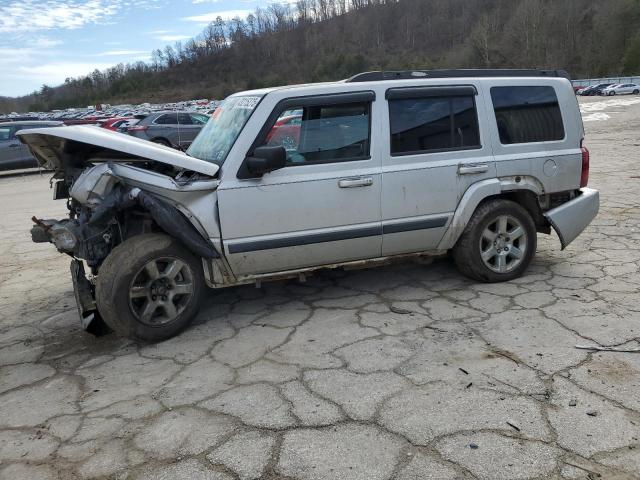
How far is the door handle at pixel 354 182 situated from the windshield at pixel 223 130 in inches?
35.2

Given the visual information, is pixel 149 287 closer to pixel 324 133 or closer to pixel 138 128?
pixel 324 133

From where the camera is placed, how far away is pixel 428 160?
4461 mm

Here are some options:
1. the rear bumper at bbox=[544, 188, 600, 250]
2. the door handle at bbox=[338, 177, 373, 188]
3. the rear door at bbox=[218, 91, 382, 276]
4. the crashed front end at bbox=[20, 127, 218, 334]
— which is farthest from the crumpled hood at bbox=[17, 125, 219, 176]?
the rear bumper at bbox=[544, 188, 600, 250]

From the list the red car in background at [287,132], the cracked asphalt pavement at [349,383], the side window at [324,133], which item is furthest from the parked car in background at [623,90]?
the red car in background at [287,132]

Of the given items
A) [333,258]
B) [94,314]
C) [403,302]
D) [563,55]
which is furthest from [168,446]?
[563,55]

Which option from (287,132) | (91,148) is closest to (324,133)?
(287,132)

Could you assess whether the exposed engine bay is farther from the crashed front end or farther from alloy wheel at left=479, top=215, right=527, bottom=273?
alloy wheel at left=479, top=215, right=527, bottom=273

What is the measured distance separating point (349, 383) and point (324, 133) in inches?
78.4

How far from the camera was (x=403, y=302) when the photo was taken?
4.56 meters

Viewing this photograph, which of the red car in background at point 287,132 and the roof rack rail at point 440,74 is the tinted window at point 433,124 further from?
the red car in background at point 287,132

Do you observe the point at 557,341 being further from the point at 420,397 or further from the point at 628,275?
the point at 628,275

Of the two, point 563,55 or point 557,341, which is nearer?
point 557,341

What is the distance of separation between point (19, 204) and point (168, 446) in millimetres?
9980

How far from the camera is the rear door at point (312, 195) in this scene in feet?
13.4
